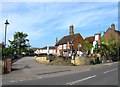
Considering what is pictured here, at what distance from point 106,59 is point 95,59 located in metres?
6.81

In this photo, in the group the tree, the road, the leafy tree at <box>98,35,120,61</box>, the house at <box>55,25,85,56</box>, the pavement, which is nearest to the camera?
the road

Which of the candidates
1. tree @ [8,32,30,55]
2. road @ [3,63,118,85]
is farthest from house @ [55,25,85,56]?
road @ [3,63,118,85]

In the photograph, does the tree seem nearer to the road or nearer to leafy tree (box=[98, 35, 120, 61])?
leafy tree (box=[98, 35, 120, 61])

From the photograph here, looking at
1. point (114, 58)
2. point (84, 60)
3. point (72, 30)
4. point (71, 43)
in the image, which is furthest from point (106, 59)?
point (72, 30)

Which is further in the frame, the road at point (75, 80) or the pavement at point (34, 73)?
the pavement at point (34, 73)

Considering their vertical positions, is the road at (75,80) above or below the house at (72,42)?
below

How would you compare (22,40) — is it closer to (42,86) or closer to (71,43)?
→ (71,43)

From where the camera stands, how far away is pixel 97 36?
8550 centimetres

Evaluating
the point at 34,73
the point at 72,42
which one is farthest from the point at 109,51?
the point at 34,73

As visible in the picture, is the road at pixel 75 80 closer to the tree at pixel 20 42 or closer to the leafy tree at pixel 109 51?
the leafy tree at pixel 109 51

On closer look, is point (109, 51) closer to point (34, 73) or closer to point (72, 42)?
point (72, 42)

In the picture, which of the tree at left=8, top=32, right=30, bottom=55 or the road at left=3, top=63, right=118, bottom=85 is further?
the tree at left=8, top=32, right=30, bottom=55

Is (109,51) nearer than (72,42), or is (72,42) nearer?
(109,51)

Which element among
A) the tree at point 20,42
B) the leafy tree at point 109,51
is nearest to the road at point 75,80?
the leafy tree at point 109,51
